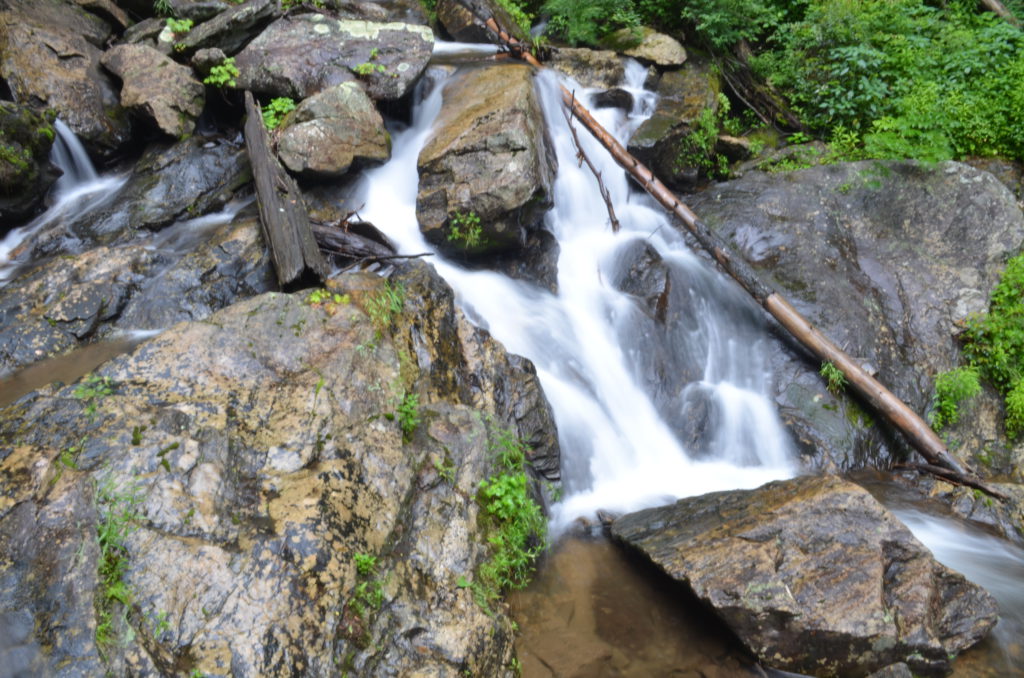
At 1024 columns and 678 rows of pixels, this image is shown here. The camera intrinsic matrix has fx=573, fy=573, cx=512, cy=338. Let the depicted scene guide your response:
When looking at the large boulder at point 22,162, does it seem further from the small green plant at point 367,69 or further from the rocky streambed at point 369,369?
the small green plant at point 367,69

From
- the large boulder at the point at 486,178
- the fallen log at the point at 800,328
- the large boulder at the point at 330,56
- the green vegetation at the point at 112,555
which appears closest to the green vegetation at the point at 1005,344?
the fallen log at the point at 800,328

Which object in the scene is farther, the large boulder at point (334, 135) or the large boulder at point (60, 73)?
the large boulder at point (60, 73)

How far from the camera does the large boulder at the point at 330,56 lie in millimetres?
7480

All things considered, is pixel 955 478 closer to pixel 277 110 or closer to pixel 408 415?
pixel 408 415

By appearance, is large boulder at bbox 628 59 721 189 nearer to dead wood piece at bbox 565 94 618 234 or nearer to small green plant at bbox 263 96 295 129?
dead wood piece at bbox 565 94 618 234

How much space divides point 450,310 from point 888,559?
3.82 metres

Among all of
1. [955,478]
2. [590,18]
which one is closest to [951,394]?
[955,478]

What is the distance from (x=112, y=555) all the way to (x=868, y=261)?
27.0 feet

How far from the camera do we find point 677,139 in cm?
849

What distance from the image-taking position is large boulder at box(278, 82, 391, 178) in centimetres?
646

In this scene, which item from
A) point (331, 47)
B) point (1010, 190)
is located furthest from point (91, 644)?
point (1010, 190)

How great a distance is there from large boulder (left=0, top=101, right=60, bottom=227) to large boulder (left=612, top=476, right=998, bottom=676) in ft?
24.0

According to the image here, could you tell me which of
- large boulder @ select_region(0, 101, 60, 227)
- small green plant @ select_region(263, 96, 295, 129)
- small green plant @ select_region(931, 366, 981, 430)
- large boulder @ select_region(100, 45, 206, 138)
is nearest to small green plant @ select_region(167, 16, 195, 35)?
large boulder @ select_region(100, 45, 206, 138)

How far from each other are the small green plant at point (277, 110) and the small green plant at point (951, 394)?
27.4 ft
